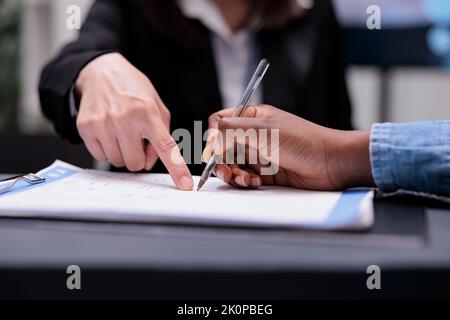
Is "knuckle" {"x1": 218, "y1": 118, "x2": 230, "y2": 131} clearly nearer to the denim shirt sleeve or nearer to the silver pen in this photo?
the silver pen

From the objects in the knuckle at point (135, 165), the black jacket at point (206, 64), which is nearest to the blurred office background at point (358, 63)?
the black jacket at point (206, 64)

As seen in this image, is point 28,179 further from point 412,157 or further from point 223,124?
point 412,157

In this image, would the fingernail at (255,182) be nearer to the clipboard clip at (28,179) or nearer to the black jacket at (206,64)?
the clipboard clip at (28,179)

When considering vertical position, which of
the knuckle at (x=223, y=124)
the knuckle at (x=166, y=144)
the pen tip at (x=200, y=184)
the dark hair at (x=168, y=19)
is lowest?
the pen tip at (x=200, y=184)

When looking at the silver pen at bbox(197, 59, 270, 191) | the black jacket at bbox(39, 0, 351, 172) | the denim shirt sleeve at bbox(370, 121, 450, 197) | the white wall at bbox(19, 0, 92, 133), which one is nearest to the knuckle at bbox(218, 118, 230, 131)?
the silver pen at bbox(197, 59, 270, 191)

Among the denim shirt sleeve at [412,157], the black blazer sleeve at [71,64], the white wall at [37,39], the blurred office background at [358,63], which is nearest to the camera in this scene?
the denim shirt sleeve at [412,157]

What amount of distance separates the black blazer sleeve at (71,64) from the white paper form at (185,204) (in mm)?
207

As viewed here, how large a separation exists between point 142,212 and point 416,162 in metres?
0.25

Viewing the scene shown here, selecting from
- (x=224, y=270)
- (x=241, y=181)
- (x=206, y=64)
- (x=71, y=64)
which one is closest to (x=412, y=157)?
(x=241, y=181)

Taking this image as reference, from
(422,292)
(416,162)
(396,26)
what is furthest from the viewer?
(396,26)

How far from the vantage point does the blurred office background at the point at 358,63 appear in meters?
1.08

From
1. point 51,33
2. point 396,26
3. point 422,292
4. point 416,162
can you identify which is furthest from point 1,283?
point 51,33

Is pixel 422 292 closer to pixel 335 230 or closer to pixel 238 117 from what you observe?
pixel 335 230
